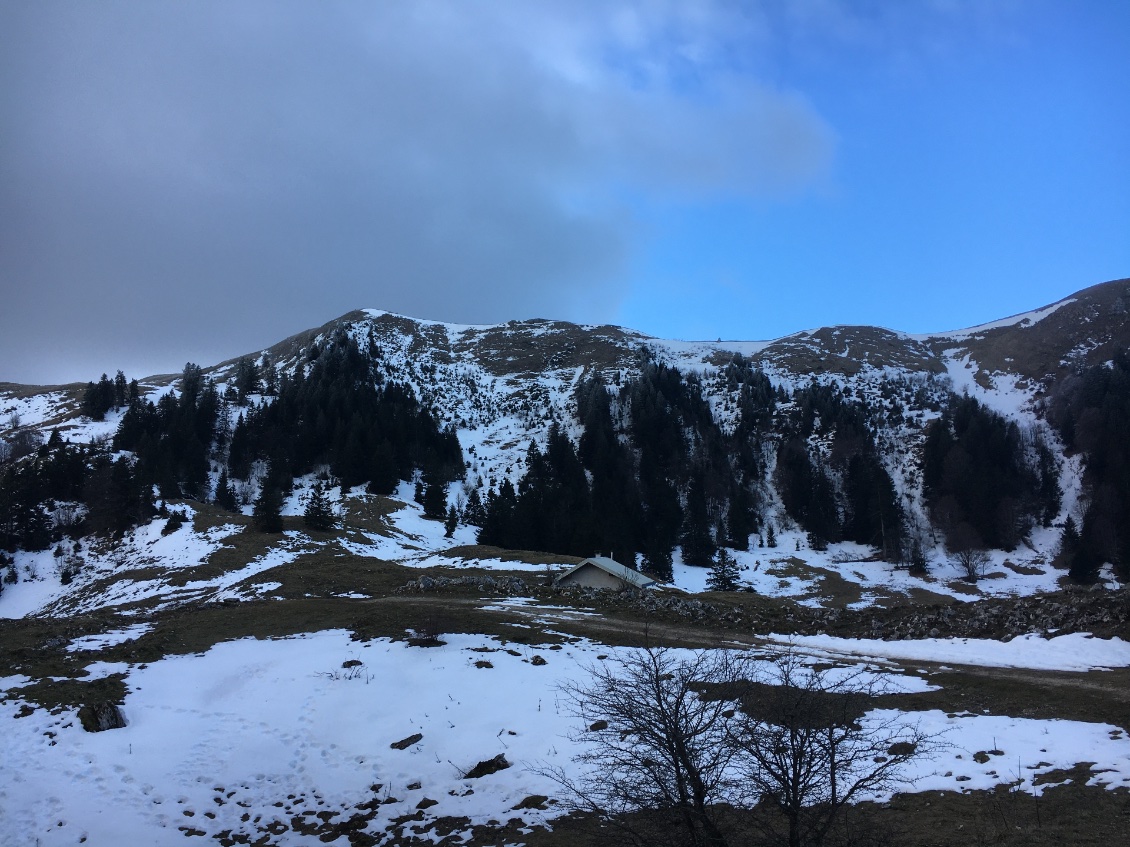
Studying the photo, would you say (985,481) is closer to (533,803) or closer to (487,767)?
(487,767)

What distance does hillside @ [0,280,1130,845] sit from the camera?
11930mm

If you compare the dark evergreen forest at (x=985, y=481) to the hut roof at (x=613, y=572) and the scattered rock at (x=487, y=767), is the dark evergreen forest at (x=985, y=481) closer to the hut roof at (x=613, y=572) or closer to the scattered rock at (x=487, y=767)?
the hut roof at (x=613, y=572)

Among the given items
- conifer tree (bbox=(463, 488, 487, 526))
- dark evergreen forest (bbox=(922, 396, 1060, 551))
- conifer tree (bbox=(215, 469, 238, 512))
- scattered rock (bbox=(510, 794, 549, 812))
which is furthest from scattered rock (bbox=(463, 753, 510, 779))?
dark evergreen forest (bbox=(922, 396, 1060, 551))

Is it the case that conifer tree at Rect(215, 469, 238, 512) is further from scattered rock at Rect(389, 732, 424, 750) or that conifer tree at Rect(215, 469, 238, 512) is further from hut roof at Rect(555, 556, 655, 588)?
scattered rock at Rect(389, 732, 424, 750)

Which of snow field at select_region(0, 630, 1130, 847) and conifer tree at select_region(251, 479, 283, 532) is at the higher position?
conifer tree at select_region(251, 479, 283, 532)

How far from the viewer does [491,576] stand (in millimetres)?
36625

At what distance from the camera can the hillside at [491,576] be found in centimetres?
1193

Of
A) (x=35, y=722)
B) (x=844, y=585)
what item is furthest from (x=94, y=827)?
(x=844, y=585)

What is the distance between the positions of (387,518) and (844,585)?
145 feet

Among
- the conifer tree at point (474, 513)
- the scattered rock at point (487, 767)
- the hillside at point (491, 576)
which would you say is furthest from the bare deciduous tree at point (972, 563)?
the scattered rock at point (487, 767)

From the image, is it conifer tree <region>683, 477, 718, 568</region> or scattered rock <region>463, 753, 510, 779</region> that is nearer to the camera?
scattered rock <region>463, 753, 510, 779</region>

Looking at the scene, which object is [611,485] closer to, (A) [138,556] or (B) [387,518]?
(B) [387,518]

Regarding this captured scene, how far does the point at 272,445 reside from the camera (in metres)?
76.9

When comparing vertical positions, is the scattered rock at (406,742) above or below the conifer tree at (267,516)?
below
